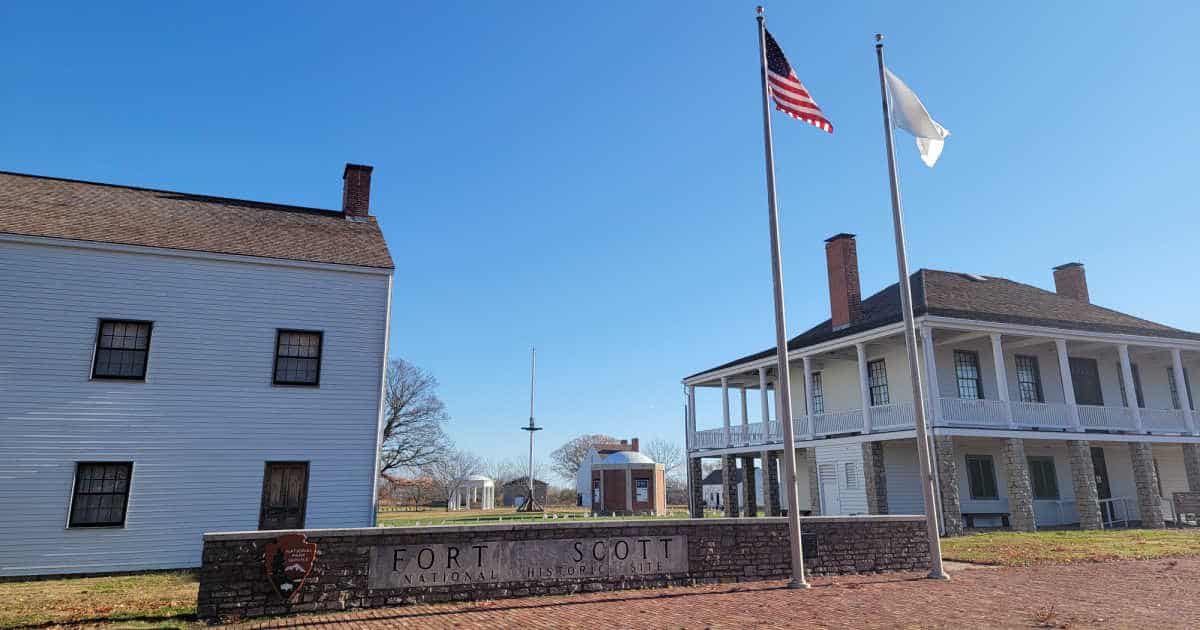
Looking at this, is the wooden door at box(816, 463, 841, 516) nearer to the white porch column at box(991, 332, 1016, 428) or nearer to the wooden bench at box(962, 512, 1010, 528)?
the wooden bench at box(962, 512, 1010, 528)

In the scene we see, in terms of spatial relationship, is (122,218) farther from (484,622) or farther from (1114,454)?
(1114,454)

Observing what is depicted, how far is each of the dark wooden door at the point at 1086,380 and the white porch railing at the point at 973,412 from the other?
649 cm

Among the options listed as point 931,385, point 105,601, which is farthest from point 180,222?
point 931,385

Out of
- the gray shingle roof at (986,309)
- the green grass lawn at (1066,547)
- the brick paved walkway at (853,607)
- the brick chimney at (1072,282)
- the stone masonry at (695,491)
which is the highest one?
the brick chimney at (1072,282)

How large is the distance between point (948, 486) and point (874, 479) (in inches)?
108

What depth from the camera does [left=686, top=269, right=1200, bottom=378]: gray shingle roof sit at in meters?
22.5

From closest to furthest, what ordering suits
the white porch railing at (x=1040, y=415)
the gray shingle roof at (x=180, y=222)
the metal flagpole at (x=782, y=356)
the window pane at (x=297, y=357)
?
the metal flagpole at (x=782, y=356) → the gray shingle roof at (x=180, y=222) → the window pane at (x=297, y=357) → the white porch railing at (x=1040, y=415)

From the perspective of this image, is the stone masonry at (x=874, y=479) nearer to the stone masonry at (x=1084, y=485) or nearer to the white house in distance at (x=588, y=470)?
the stone masonry at (x=1084, y=485)

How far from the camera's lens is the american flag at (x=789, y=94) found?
12086 mm

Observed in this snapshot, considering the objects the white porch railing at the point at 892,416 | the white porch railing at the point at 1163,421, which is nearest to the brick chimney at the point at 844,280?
the white porch railing at the point at 892,416

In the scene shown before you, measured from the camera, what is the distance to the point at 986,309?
2344 centimetres

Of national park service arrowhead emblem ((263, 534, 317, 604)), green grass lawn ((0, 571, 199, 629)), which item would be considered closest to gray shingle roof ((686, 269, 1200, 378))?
national park service arrowhead emblem ((263, 534, 317, 604))

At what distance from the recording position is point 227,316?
53.9 feet

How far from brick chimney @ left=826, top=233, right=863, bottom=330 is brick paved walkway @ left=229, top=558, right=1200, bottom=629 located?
14.7 meters
